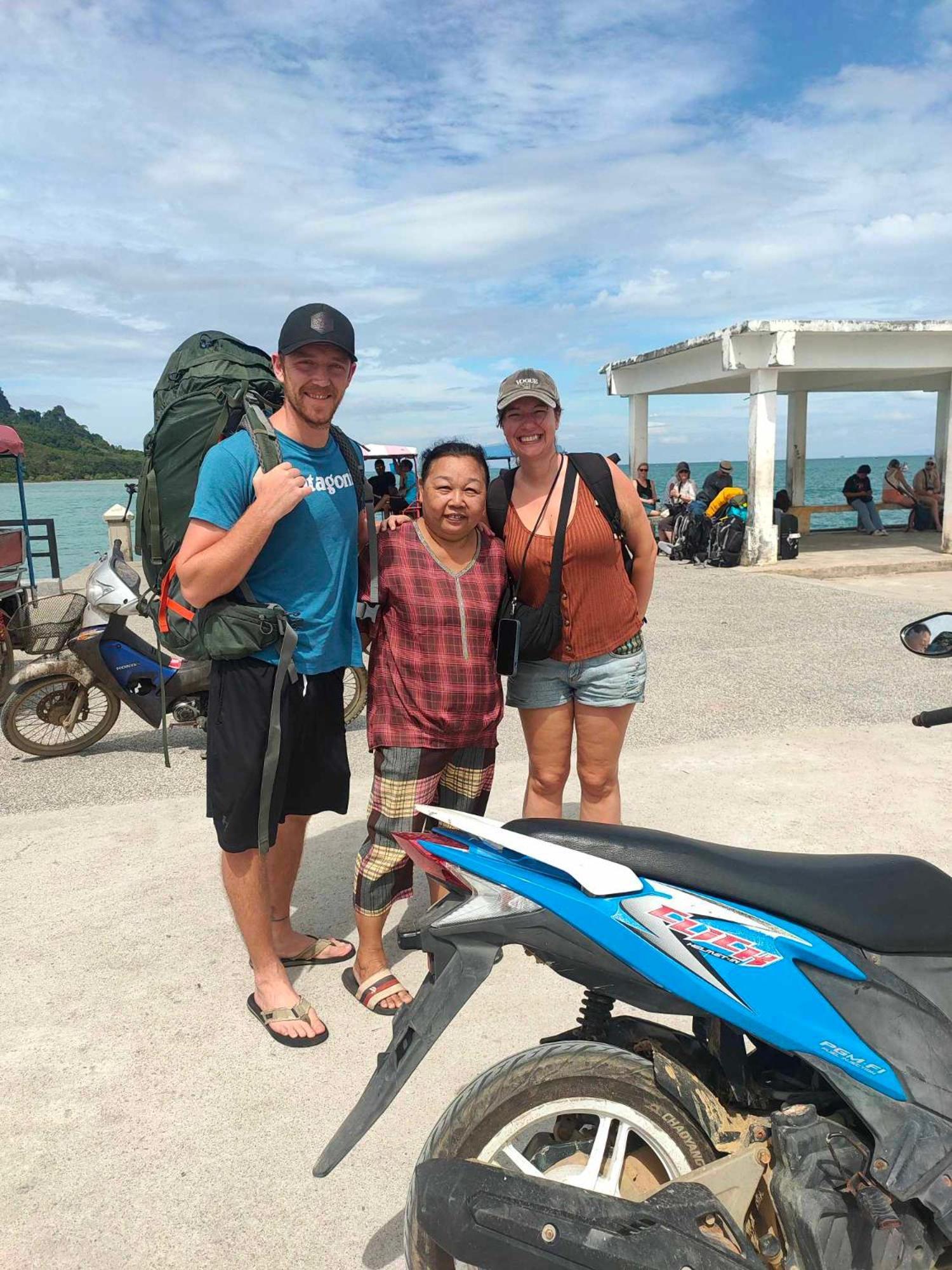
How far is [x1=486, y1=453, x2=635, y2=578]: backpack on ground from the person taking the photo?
10.2 feet

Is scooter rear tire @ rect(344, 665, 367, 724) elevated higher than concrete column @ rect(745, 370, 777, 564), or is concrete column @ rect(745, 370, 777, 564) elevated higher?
concrete column @ rect(745, 370, 777, 564)

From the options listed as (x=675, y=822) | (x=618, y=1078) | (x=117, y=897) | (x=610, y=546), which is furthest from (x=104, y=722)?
(x=618, y=1078)

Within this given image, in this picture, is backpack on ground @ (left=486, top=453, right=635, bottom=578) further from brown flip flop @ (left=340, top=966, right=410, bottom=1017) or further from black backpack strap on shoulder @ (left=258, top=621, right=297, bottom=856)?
brown flip flop @ (left=340, top=966, right=410, bottom=1017)

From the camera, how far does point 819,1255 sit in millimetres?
1549

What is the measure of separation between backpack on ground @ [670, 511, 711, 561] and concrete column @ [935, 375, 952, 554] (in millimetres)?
3834

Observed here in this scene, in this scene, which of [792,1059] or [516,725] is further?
[516,725]

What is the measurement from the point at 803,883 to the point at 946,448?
18.8 m

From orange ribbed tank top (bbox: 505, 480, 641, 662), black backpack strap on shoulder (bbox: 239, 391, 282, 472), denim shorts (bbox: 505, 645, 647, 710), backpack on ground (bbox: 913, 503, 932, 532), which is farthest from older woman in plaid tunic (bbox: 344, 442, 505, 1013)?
backpack on ground (bbox: 913, 503, 932, 532)

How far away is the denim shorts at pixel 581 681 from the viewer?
3.19 metres

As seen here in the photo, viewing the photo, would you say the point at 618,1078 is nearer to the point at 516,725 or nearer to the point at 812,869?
the point at 812,869

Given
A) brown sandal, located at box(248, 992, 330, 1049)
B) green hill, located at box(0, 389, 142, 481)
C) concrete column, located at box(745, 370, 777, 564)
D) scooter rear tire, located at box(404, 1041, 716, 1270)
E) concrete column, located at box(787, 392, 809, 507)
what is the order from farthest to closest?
green hill, located at box(0, 389, 142, 481), concrete column, located at box(787, 392, 809, 507), concrete column, located at box(745, 370, 777, 564), brown sandal, located at box(248, 992, 330, 1049), scooter rear tire, located at box(404, 1041, 716, 1270)

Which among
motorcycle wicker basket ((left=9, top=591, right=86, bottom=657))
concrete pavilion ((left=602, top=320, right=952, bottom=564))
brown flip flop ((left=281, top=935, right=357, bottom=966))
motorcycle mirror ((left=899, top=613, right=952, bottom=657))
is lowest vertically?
brown flip flop ((left=281, top=935, right=357, bottom=966))

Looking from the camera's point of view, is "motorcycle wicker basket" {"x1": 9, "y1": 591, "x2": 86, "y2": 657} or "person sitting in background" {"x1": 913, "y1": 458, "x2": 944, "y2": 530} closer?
"motorcycle wicker basket" {"x1": 9, "y1": 591, "x2": 86, "y2": 657}

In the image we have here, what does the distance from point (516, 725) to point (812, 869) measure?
15.1 ft
